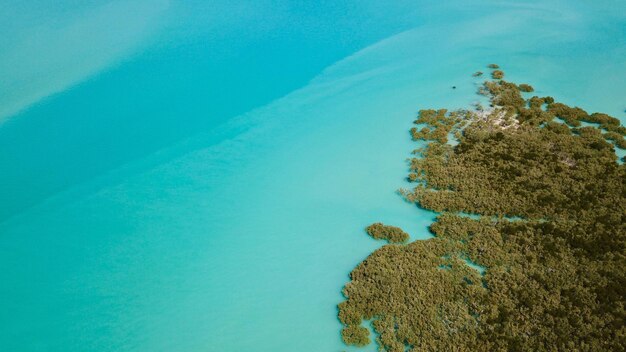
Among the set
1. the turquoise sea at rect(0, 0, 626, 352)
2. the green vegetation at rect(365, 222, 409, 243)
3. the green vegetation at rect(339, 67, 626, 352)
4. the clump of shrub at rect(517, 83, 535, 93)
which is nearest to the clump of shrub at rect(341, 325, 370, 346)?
the green vegetation at rect(339, 67, 626, 352)

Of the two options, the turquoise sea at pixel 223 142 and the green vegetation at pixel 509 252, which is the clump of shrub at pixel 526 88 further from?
the green vegetation at pixel 509 252

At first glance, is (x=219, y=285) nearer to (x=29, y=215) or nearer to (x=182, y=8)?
(x=29, y=215)

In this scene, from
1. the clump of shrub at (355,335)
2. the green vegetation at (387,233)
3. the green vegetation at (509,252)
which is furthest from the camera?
the green vegetation at (387,233)

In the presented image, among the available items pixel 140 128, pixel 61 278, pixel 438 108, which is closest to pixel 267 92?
pixel 140 128

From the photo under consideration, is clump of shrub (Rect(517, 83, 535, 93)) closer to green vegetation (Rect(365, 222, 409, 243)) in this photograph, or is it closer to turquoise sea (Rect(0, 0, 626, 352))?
turquoise sea (Rect(0, 0, 626, 352))

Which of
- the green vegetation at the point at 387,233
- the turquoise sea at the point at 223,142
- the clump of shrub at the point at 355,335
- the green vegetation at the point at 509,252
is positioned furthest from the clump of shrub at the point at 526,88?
the clump of shrub at the point at 355,335

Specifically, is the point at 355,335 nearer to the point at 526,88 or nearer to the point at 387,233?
the point at 387,233

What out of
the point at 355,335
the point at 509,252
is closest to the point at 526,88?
the point at 509,252
